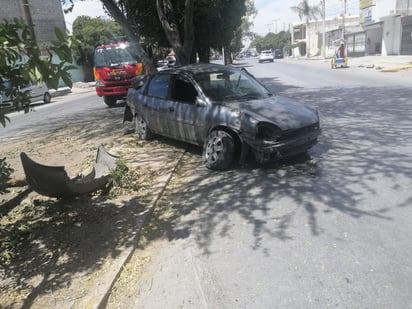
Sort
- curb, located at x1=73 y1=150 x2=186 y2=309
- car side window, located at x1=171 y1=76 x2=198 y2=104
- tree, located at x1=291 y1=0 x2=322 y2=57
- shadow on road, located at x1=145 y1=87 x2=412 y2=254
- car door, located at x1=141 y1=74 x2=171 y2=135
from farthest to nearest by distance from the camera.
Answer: tree, located at x1=291 y1=0 x2=322 y2=57, car door, located at x1=141 y1=74 x2=171 y2=135, car side window, located at x1=171 y1=76 x2=198 y2=104, shadow on road, located at x1=145 y1=87 x2=412 y2=254, curb, located at x1=73 y1=150 x2=186 y2=309

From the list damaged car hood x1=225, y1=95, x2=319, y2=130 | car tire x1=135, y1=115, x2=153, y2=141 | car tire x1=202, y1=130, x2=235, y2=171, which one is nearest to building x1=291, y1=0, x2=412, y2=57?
car tire x1=135, y1=115, x2=153, y2=141

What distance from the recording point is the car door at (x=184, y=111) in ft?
21.9

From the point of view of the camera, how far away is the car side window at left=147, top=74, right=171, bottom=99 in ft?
25.0

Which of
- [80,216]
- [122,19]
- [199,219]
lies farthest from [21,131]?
[199,219]

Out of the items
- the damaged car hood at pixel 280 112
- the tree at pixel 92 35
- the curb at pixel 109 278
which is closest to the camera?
the curb at pixel 109 278

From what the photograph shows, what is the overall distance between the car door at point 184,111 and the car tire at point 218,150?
1.29 ft

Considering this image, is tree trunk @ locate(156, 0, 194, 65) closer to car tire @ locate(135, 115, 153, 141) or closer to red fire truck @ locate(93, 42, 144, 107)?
red fire truck @ locate(93, 42, 144, 107)

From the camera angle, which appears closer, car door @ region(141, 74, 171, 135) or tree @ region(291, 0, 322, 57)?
car door @ region(141, 74, 171, 135)

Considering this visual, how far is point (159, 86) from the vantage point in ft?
25.9

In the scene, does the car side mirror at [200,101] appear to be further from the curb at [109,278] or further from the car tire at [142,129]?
the curb at [109,278]

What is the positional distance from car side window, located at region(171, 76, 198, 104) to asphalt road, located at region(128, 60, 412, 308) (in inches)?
52.2

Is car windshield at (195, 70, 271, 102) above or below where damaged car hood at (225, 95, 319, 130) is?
above

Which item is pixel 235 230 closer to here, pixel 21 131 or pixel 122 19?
pixel 122 19

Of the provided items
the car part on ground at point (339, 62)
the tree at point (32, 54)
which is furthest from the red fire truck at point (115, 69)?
the car part on ground at point (339, 62)
